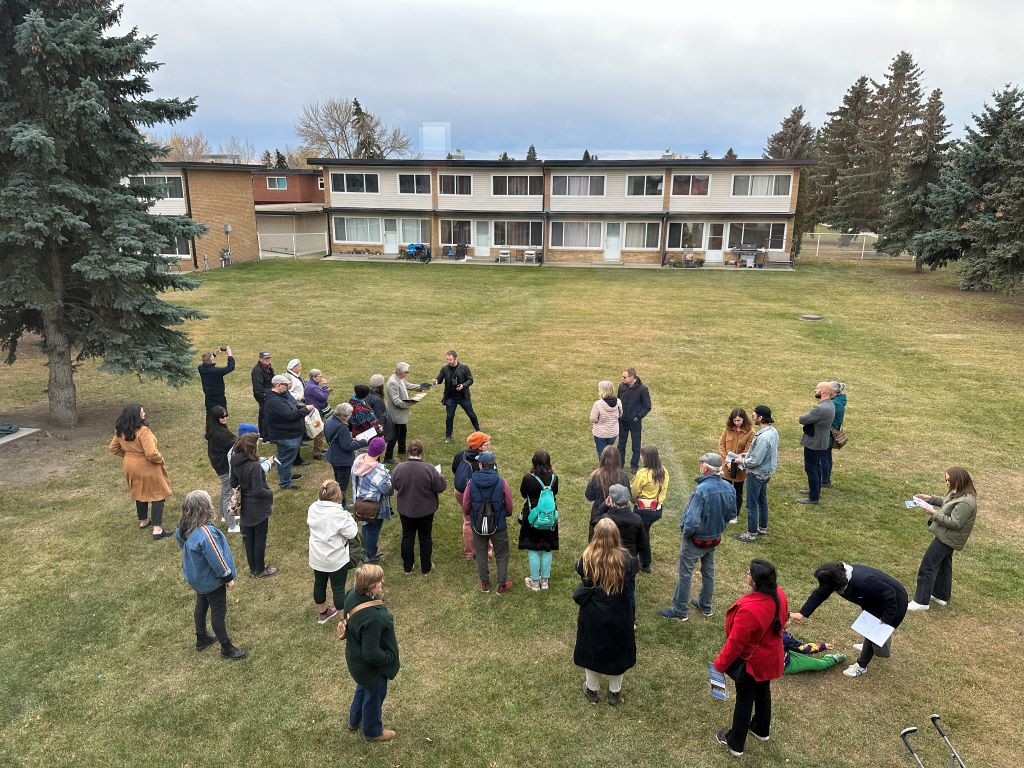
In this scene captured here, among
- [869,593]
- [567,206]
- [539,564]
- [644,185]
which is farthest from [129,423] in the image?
[644,185]

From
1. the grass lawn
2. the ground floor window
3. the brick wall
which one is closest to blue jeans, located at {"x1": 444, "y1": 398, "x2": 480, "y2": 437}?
the grass lawn

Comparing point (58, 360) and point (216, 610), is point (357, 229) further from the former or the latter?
point (216, 610)

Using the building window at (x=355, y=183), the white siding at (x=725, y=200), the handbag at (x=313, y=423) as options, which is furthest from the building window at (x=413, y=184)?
the handbag at (x=313, y=423)

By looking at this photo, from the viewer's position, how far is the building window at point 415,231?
43.1 metres

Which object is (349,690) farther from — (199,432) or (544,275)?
(544,275)

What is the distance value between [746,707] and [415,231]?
41303mm

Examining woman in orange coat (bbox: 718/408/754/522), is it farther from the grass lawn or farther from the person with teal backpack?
the person with teal backpack

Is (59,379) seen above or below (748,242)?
below

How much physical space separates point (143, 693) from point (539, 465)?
4468 millimetres

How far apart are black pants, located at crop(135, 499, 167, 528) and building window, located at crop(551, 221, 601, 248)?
35.8m

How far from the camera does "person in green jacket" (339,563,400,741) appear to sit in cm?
488

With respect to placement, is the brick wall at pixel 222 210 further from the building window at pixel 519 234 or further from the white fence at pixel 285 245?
the building window at pixel 519 234

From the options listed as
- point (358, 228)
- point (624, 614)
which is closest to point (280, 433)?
point (624, 614)

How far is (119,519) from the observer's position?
9234 mm
